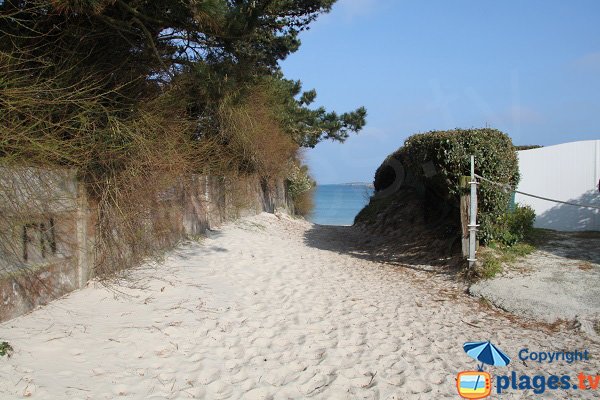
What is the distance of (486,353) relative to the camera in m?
4.01

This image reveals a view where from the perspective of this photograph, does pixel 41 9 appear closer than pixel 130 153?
Yes

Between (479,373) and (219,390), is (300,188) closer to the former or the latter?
(479,373)

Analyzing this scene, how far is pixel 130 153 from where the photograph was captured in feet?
18.3

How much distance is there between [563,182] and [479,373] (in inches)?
275

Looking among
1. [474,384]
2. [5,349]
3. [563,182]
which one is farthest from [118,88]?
[563,182]

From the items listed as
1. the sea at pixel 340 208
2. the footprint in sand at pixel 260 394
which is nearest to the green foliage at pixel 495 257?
the footprint in sand at pixel 260 394

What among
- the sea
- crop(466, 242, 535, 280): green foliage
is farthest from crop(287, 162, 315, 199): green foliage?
crop(466, 242, 535, 280): green foliage

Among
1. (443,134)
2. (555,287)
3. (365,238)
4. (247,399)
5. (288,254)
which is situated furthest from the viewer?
(365,238)

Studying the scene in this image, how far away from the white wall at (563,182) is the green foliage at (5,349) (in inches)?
347

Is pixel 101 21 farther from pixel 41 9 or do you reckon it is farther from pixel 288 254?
pixel 288 254

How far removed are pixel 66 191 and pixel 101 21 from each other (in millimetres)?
2272

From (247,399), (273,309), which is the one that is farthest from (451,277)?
(247,399)

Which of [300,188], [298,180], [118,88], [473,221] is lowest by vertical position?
[473,221]

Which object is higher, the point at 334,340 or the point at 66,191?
the point at 66,191
